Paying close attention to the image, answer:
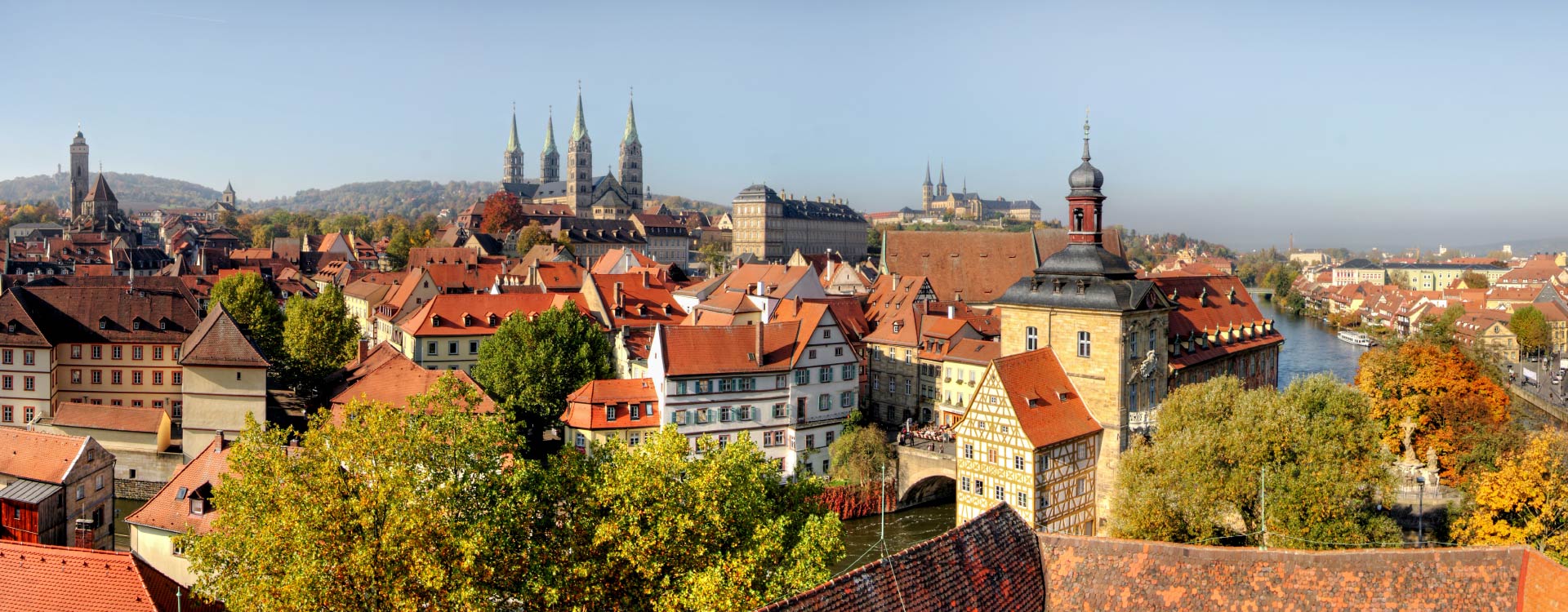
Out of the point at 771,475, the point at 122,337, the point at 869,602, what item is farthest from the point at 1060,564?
the point at 122,337

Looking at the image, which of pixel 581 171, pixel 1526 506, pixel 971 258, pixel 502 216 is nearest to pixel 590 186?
pixel 581 171

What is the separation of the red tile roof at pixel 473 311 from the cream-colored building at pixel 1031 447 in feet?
81.1

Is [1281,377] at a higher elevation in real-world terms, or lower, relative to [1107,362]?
lower

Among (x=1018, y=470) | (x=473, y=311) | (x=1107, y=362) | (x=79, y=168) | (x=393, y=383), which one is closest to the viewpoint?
(x=1018, y=470)

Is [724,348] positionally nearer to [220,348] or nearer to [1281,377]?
[220,348]

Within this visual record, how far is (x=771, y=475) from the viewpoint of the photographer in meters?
22.8

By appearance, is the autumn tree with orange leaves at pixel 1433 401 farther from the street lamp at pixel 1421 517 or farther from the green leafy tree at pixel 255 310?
the green leafy tree at pixel 255 310

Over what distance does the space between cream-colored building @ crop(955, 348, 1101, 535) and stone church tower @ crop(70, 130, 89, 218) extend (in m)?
158

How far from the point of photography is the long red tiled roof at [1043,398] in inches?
1271

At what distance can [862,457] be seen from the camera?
39625mm

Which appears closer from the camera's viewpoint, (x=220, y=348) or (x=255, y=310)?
(x=220, y=348)

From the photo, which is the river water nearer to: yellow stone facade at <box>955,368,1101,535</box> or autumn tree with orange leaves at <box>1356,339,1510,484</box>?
yellow stone facade at <box>955,368,1101,535</box>

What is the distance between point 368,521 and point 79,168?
17202 centimetres

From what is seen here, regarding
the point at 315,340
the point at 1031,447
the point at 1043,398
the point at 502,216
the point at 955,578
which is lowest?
the point at 1031,447
